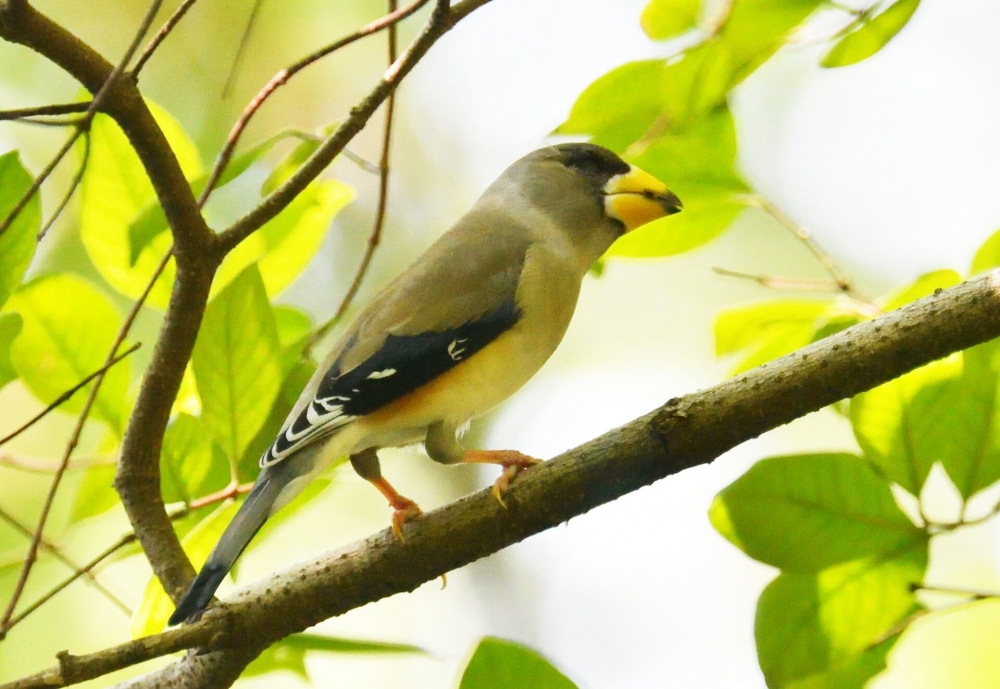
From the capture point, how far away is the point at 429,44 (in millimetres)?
2293

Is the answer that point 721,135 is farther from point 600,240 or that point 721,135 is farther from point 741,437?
point 600,240

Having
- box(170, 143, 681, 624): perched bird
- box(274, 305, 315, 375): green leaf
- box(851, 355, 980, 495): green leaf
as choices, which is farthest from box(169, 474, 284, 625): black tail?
box(851, 355, 980, 495): green leaf

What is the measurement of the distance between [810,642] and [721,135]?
3.86 feet

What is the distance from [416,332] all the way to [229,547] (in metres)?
0.94

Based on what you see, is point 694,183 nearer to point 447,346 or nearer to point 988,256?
point 988,256

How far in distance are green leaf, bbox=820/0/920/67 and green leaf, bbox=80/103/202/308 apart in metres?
1.59

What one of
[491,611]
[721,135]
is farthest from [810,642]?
[491,611]

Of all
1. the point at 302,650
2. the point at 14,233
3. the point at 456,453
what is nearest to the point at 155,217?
the point at 14,233

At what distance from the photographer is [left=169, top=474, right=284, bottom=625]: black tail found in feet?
7.12

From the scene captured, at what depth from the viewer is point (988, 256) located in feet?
6.98

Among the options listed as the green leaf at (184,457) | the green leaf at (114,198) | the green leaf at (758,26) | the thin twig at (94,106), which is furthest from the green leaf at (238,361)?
the green leaf at (758,26)

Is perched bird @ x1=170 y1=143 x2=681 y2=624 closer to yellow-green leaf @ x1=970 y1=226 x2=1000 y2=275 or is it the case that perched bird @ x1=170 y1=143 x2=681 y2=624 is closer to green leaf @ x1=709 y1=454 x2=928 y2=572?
green leaf @ x1=709 y1=454 x2=928 y2=572

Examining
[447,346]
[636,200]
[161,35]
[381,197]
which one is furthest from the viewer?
[636,200]

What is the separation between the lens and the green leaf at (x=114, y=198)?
2551 millimetres
